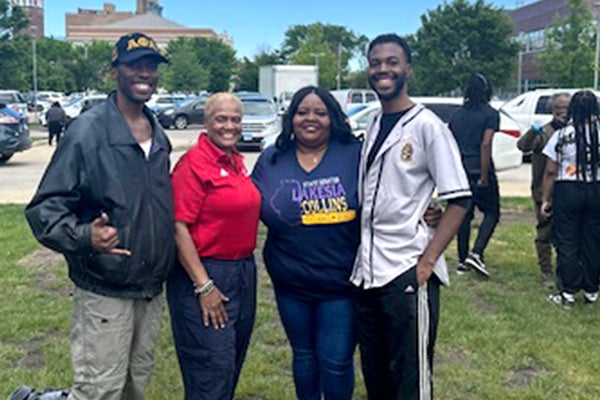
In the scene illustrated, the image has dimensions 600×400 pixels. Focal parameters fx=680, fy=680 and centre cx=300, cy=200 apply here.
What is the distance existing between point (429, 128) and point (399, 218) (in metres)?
0.42

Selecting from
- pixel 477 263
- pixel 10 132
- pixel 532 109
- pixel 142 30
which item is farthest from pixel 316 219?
pixel 142 30

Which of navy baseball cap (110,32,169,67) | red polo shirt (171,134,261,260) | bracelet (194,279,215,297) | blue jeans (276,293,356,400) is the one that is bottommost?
blue jeans (276,293,356,400)

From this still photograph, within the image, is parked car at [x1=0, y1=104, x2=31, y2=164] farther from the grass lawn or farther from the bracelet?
the bracelet

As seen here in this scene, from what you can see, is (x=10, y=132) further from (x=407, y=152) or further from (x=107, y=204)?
(x=407, y=152)

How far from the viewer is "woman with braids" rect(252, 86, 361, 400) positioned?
323 centimetres

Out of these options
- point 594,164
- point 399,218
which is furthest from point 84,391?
point 594,164

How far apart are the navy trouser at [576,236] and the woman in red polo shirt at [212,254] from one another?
362cm

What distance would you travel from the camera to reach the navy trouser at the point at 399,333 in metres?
3.08

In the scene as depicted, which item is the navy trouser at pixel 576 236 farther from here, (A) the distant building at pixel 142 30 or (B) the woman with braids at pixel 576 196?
(A) the distant building at pixel 142 30

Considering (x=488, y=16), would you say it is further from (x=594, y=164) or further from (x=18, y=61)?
(x=594, y=164)

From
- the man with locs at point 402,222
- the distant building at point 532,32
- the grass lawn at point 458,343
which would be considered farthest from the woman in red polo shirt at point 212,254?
the distant building at point 532,32

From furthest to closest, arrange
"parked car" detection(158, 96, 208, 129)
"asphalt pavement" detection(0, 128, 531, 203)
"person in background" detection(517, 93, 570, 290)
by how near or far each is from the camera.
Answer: "parked car" detection(158, 96, 208, 129)
"asphalt pavement" detection(0, 128, 531, 203)
"person in background" detection(517, 93, 570, 290)

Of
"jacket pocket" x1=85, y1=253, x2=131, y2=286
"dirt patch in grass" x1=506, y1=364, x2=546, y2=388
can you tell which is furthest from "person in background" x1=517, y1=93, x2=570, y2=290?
"jacket pocket" x1=85, y1=253, x2=131, y2=286

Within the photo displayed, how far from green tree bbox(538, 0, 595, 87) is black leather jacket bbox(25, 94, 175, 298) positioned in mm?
37992
